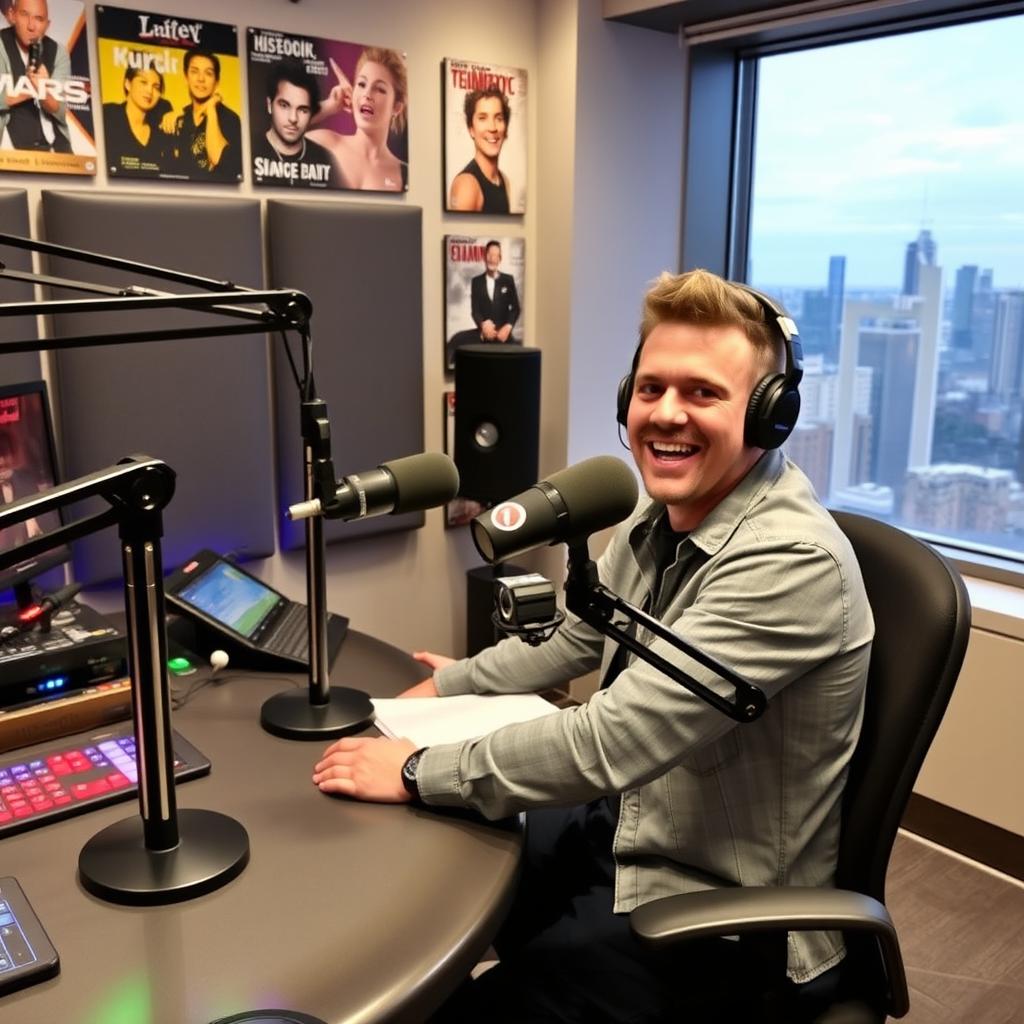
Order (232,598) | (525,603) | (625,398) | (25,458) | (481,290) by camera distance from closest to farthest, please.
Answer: (525,603)
(625,398)
(25,458)
(232,598)
(481,290)

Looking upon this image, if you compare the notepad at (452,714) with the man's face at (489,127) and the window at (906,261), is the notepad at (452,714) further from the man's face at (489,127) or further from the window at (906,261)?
the man's face at (489,127)

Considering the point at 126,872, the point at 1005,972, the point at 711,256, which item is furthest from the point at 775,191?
the point at 126,872

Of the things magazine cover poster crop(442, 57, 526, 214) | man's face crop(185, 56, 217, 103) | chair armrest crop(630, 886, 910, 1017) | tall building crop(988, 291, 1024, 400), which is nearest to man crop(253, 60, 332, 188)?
man's face crop(185, 56, 217, 103)

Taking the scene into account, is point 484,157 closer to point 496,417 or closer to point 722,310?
point 496,417

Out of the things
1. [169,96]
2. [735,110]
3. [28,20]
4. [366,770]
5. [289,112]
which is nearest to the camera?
[366,770]

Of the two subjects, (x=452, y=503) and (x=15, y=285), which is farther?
(x=452, y=503)

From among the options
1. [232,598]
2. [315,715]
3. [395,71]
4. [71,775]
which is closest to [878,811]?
[315,715]

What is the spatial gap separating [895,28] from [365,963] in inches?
112

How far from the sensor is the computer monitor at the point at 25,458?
5.65ft

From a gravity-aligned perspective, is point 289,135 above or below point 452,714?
above

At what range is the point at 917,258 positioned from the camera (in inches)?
117

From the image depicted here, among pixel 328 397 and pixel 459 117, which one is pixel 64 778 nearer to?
pixel 328 397

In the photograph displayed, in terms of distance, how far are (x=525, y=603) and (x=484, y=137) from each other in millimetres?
2439

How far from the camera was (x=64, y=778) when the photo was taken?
54.1 inches
